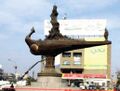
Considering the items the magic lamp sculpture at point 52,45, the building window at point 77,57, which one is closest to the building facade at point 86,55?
the building window at point 77,57

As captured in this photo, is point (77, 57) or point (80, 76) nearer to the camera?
point (80, 76)

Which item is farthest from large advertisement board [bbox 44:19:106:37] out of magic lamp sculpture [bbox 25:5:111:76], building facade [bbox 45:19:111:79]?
magic lamp sculpture [bbox 25:5:111:76]

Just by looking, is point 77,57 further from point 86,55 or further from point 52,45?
point 52,45

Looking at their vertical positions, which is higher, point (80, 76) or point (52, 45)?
point (52, 45)

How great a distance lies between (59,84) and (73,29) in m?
81.8

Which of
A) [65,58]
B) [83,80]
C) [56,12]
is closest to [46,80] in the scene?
[56,12]

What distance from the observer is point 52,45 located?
35.1 meters

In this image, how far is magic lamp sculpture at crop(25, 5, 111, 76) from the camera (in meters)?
35.0

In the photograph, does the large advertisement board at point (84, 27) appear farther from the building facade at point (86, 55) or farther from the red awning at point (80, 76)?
the red awning at point (80, 76)

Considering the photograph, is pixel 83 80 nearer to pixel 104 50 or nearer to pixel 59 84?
pixel 104 50

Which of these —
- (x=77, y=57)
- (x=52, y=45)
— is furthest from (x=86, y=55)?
(x=52, y=45)

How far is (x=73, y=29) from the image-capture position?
381ft

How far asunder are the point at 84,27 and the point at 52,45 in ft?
264

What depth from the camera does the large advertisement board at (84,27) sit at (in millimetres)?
114250
